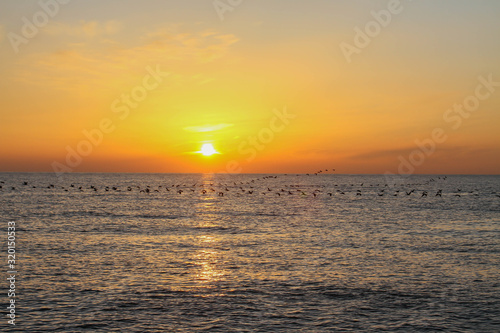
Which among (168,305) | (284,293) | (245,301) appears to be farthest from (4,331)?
(284,293)

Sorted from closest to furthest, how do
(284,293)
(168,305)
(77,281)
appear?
(168,305), (284,293), (77,281)

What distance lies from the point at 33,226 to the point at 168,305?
112 ft

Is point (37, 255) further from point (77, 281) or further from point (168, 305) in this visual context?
point (168, 305)

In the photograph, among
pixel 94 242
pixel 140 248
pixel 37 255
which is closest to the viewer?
pixel 37 255

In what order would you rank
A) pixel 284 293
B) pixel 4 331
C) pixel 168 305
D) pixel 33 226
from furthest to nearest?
pixel 33 226 → pixel 284 293 → pixel 168 305 → pixel 4 331

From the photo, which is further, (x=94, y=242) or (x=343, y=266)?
(x=94, y=242)

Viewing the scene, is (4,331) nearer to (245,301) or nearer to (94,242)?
(245,301)

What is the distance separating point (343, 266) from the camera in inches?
1149

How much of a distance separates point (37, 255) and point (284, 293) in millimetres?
18994

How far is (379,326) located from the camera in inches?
721

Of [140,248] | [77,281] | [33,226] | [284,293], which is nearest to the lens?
[284,293]

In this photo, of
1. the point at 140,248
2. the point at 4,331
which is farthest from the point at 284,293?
the point at 140,248

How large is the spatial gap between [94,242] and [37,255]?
692cm

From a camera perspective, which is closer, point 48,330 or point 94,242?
point 48,330
